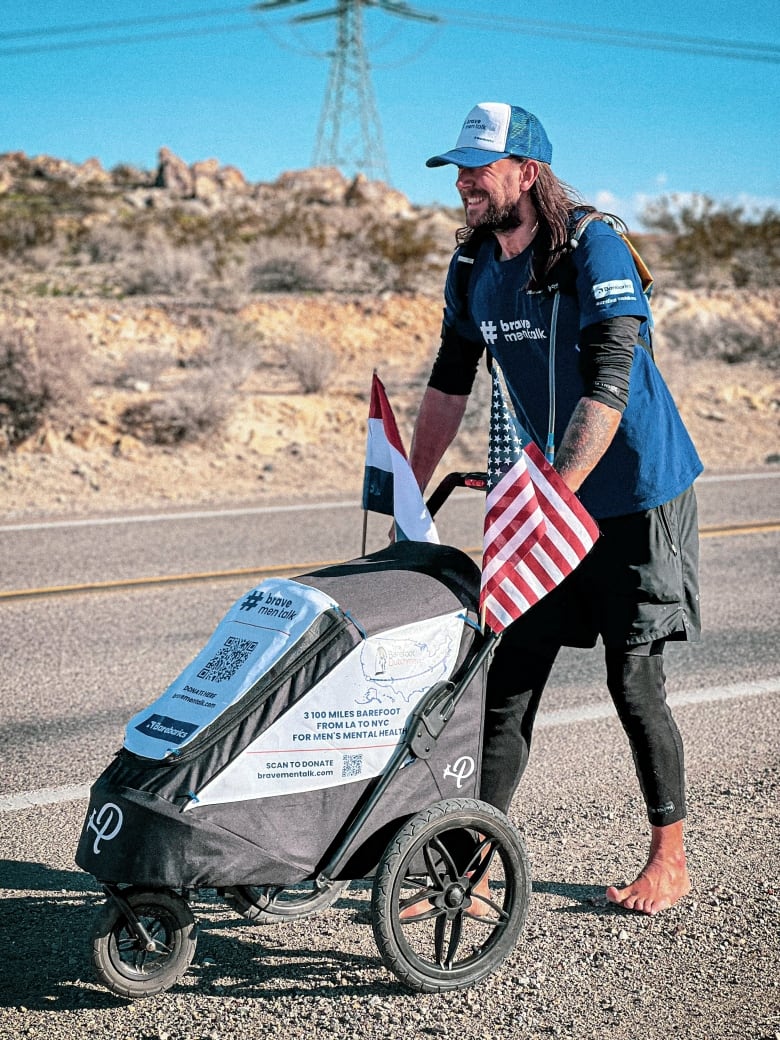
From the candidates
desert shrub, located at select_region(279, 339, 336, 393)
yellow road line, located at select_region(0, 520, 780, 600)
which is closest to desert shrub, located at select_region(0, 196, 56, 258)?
desert shrub, located at select_region(279, 339, 336, 393)

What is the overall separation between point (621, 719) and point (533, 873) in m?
0.62

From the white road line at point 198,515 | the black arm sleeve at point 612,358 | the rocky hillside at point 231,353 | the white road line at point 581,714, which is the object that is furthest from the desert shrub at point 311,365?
the black arm sleeve at point 612,358

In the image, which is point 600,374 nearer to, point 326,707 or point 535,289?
point 535,289

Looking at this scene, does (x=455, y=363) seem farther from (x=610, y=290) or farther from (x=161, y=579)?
(x=161, y=579)

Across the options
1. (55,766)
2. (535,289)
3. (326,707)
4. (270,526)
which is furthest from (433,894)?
(270,526)

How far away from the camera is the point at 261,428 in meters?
12.7

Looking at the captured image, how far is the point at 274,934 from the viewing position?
321 centimetres

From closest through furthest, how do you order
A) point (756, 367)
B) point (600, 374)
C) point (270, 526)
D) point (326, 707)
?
point (326, 707)
point (600, 374)
point (270, 526)
point (756, 367)

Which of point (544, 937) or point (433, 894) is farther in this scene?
point (544, 937)

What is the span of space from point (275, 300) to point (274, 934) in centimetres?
1910

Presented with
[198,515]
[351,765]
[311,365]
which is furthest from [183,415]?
[351,765]

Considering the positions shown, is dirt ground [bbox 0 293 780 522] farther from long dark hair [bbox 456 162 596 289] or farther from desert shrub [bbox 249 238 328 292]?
long dark hair [bbox 456 162 596 289]

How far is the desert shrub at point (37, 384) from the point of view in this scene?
37.4ft

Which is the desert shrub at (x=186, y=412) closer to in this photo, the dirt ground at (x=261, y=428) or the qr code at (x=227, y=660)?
the dirt ground at (x=261, y=428)
